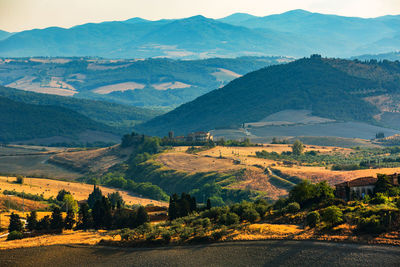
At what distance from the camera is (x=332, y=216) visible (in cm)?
9044

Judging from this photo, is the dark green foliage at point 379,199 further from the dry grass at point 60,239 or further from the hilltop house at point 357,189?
the dry grass at point 60,239

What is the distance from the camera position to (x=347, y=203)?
101 meters

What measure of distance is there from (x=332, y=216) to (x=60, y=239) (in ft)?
129

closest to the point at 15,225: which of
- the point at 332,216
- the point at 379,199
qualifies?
the point at 332,216

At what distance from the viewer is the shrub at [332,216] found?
90375mm

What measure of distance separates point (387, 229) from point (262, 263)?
1517 cm

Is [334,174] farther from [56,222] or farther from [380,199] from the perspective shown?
[56,222]

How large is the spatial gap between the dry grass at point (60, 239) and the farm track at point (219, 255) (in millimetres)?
1777

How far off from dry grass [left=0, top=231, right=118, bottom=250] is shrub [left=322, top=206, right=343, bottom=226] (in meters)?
29.3

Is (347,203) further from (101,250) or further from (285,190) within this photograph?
(285,190)

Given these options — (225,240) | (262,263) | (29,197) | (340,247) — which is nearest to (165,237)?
(225,240)

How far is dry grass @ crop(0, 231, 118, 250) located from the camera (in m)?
102

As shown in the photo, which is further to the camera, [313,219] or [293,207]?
[293,207]

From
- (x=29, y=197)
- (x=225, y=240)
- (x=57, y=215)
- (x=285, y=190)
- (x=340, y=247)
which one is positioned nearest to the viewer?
(x=340, y=247)
